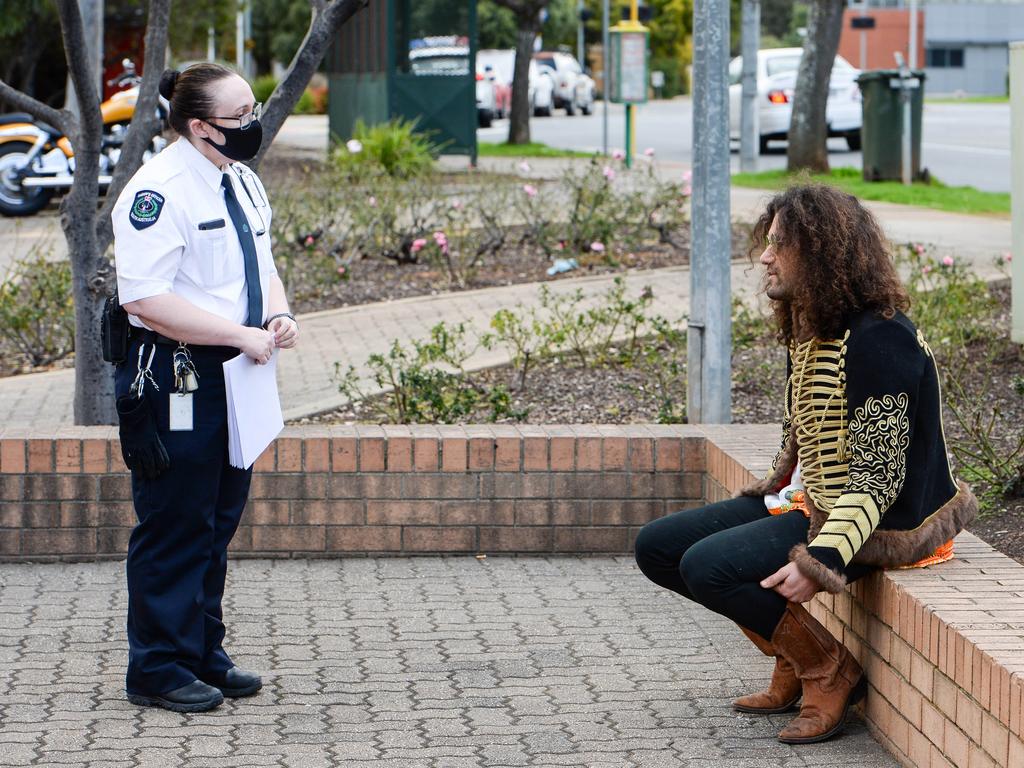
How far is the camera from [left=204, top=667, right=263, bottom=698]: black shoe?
4484 millimetres

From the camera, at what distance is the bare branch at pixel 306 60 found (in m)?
6.50

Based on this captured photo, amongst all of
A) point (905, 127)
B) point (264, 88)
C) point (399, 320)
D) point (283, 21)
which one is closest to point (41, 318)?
point (399, 320)

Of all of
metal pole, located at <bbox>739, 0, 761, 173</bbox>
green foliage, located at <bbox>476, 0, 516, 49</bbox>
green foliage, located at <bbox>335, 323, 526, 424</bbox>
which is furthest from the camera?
green foliage, located at <bbox>476, 0, 516, 49</bbox>

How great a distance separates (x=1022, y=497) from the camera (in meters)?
5.68

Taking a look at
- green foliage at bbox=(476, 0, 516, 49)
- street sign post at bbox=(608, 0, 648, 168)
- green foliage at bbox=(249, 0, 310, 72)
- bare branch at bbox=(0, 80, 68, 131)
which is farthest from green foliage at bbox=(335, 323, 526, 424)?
green foliage at bbox=(476, 0, 516, 49)

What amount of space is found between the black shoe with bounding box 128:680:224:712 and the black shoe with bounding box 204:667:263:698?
0.30 ft

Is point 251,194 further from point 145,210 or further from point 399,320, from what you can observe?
point 399,320

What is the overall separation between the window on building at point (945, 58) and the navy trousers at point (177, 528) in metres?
80.6

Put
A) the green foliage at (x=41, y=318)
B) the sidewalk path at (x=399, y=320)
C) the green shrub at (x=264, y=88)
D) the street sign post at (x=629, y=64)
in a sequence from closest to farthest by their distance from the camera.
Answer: the sidewalk path at (x=399, y=320) → the green foliage at (x=41, y=318) → the street sign post at (x=629, y=64) → the green shrub at (x=264, y=88)

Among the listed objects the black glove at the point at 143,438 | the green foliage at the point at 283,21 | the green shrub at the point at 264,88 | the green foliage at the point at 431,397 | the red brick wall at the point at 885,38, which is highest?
the red brick wall at the point at 885,38

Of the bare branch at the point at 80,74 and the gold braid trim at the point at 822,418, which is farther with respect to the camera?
the bare branch at the point at 80,74

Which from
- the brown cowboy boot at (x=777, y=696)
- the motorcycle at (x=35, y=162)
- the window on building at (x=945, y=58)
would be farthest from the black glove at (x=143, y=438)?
the window on building at (x=945, y=58)

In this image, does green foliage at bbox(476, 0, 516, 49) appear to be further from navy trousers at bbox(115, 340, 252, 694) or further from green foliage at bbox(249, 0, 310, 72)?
navy trousers at bbox(115, 340, 252, 694)

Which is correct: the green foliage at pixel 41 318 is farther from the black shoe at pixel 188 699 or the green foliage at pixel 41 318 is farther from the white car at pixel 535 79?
the white car at pixel 535 79
